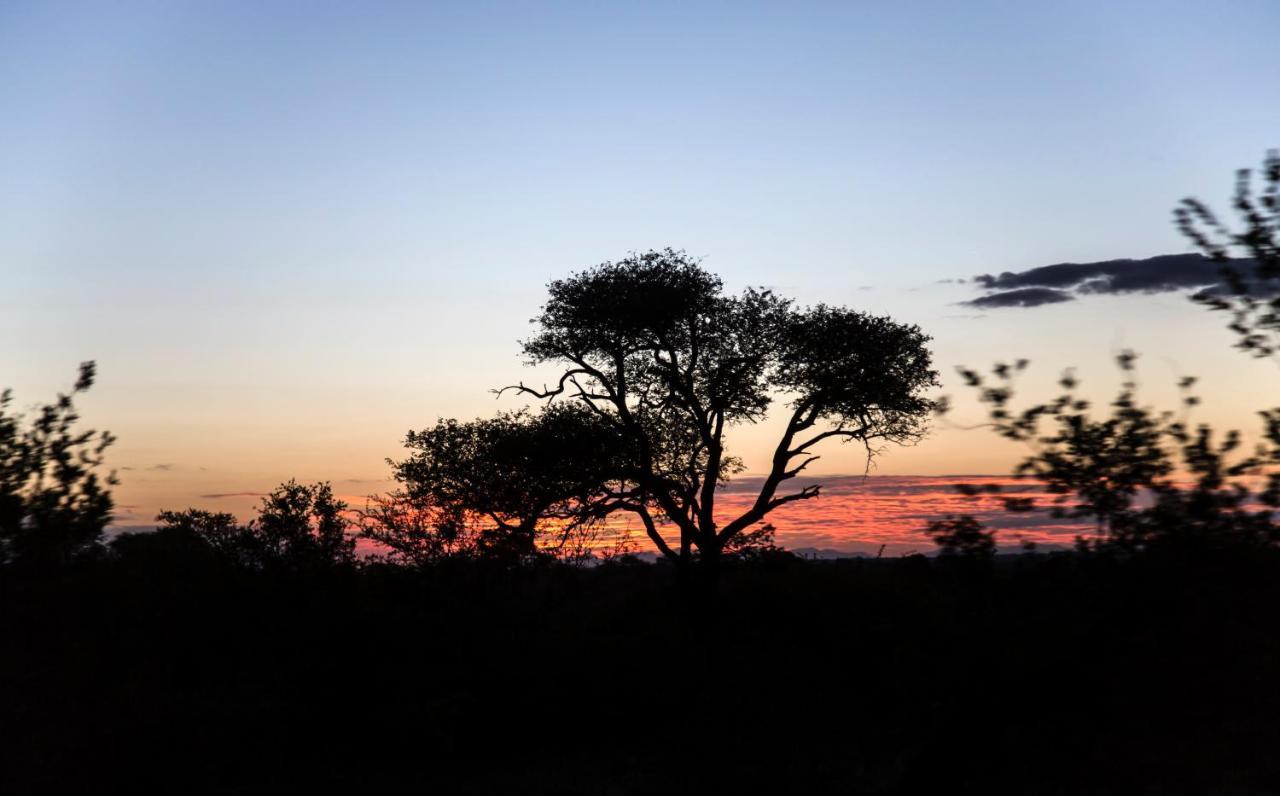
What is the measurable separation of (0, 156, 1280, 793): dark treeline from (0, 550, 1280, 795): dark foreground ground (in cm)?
4

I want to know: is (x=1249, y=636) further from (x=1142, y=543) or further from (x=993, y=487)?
(x=993, y=487)

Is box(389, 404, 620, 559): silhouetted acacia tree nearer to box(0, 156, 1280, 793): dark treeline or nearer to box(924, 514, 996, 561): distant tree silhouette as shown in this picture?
box(0, 156, 1280, 793): dark treeline

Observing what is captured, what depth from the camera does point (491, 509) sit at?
1337 inches

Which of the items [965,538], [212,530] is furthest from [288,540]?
[965,538]

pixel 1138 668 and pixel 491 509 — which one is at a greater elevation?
pixel 491 509

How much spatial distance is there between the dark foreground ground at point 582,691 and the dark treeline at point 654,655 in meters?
0.04

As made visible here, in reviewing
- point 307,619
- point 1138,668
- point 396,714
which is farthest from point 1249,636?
point 307,619

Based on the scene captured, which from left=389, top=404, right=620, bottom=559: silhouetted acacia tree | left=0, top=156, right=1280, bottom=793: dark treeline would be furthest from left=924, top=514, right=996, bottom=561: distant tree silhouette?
left=389, top=404, right=620, bottom=559: silhouetted acacia tree

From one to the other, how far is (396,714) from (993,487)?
33.0ft

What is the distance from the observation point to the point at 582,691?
56.9 feet

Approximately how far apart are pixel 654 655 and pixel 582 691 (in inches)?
79.6

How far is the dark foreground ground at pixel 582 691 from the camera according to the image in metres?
9.85

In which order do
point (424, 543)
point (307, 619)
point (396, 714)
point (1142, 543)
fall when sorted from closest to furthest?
point (1142, 543)
point (396, 714)
point (307, 619)
point (424, 543)

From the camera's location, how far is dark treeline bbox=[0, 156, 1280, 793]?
28.8 feet
